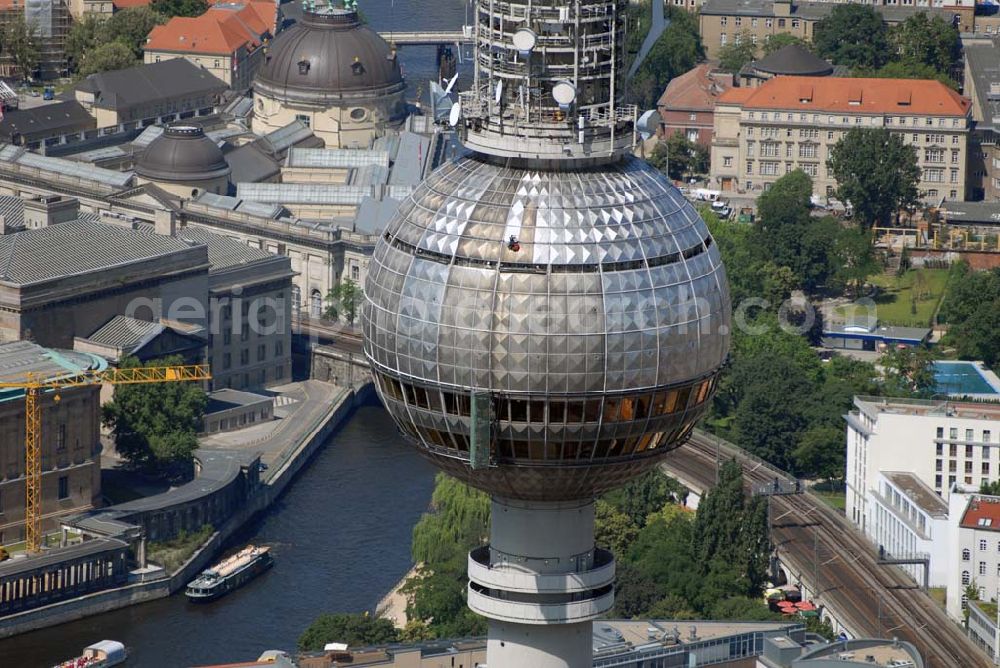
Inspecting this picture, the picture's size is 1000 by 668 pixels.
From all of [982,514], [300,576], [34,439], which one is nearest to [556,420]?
[982,514]

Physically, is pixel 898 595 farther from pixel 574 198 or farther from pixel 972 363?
pixel 574 198

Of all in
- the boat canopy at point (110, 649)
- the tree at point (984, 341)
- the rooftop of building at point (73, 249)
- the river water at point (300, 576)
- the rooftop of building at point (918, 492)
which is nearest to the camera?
the boat canopy at point (110, 649)

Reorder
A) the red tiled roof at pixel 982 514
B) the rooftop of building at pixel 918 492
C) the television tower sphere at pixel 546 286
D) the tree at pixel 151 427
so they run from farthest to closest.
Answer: the tree at pixel 151 427, the rooftop of building at pixel 918 492, the red tiled roof at pixel 982 514, the television tower sphere at pixel 546 286

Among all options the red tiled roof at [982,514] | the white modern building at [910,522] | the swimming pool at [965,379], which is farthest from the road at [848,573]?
the swimming pool at [965,379]

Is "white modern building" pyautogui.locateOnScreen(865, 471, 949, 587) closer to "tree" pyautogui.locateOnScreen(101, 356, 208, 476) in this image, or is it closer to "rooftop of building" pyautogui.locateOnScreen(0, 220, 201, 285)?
"tree" pyautogui.locateOnScreen(101, 356, 208, 476)

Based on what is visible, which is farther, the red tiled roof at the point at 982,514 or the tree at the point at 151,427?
the tree at the point at 151,427

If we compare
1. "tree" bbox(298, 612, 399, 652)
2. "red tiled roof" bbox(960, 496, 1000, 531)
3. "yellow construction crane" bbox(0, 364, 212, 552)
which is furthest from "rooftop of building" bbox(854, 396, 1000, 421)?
"yellow construction crane" bbox(0, 364, 212, 552)

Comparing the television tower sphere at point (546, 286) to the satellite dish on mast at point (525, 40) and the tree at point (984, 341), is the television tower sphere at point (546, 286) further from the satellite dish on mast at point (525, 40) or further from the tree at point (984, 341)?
the tree at point (984, 341)
